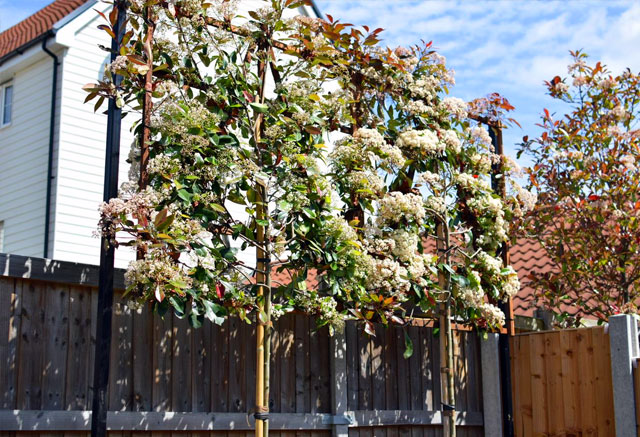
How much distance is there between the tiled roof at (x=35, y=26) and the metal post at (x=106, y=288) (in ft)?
26.1

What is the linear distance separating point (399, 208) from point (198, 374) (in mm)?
1826

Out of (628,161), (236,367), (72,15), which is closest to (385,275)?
(236,367)

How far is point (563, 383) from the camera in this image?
6.62 m

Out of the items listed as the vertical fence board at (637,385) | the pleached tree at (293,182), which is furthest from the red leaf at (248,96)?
the vertical fence board at (637,385)

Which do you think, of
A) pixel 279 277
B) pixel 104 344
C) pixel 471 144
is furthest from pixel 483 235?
pixel 279 277

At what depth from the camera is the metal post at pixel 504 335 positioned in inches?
270

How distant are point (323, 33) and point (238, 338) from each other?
2171mm

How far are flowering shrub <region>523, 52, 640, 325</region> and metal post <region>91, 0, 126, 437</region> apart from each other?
4.21 m

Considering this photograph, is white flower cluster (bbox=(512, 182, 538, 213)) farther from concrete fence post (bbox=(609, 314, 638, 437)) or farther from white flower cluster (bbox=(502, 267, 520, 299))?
concrete fence post (bbox=(609, 314, 638, 437))

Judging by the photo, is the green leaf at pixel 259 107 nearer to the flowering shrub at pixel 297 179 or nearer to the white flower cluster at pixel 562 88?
the flowering shrub at pixel 297 179

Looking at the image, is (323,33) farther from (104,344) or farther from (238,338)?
(104,344)

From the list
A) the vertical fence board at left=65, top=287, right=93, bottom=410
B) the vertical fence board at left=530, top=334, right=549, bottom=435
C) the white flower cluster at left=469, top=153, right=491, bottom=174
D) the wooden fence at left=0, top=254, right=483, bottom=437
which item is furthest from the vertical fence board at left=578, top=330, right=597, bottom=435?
the vertical fence board at left=65, top=287, right=93, bottom=410

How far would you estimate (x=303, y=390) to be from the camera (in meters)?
5.61

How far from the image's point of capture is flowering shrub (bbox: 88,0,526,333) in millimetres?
Answer: 4559
